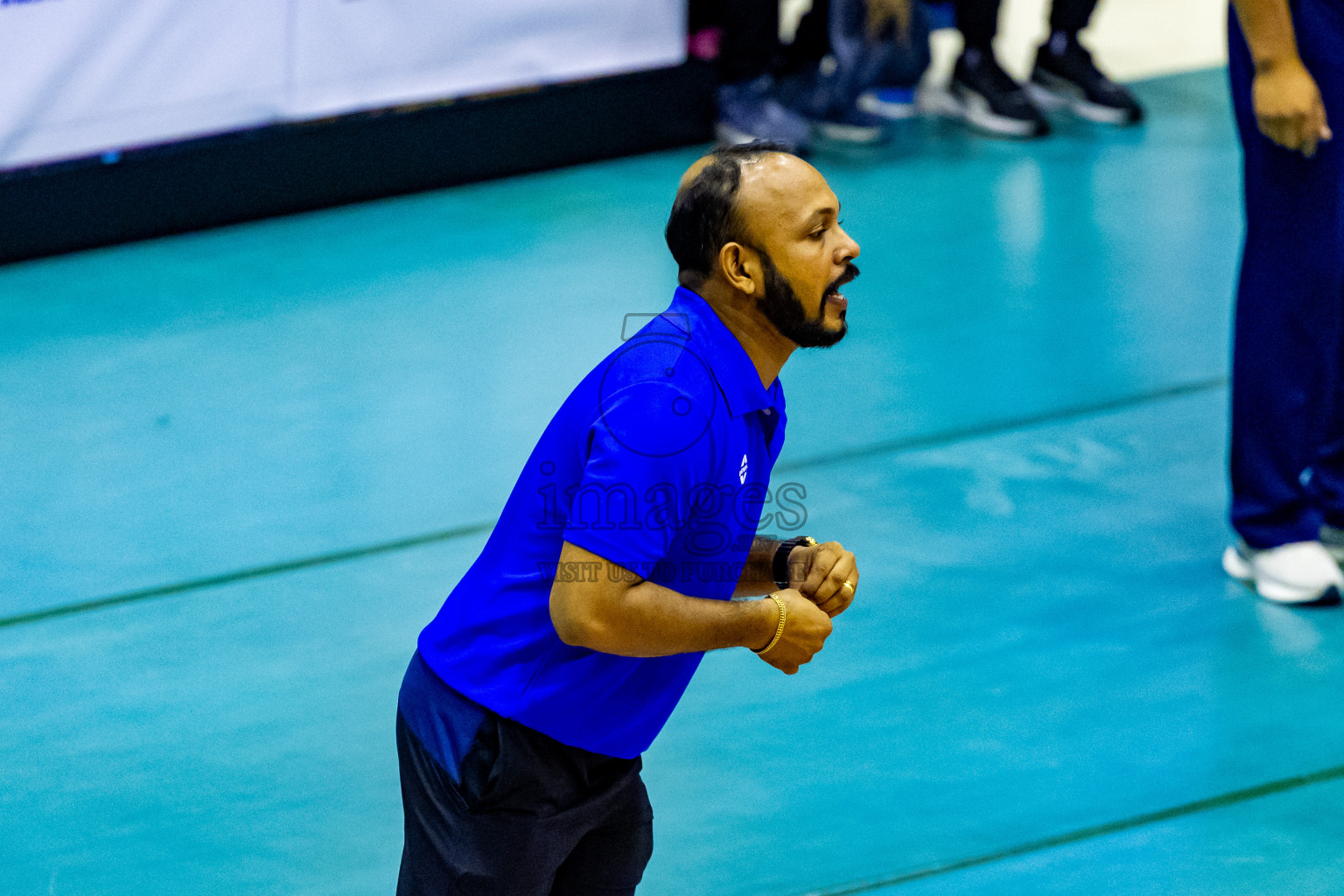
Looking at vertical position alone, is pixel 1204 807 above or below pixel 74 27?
below

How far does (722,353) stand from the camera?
1893 mm

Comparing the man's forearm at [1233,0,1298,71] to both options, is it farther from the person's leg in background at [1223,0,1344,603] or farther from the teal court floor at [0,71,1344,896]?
the teal court floor at [0,71,1344,896]

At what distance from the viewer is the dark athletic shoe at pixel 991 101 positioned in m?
6.50

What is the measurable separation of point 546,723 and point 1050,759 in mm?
1529

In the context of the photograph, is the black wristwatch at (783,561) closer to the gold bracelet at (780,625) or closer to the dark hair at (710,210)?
the gold bracelet at (780,625)

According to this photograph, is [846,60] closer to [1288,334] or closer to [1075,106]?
[1075,106]

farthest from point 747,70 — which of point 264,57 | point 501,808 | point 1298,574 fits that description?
point 501,808

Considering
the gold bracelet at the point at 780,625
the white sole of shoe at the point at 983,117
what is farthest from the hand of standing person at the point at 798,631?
the white sole of shoe at the point at 983,117

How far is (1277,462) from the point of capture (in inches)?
142

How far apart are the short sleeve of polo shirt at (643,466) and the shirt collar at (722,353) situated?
0.06 meters

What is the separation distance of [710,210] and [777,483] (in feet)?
7.62

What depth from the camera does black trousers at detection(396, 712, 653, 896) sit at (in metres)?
2.00

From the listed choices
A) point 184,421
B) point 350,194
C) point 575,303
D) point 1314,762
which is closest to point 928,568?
point 1314,762

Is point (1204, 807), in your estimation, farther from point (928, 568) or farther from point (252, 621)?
point (252, 621)
